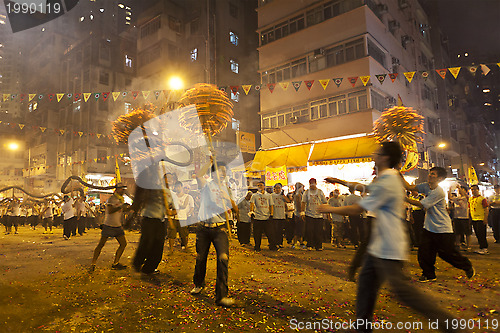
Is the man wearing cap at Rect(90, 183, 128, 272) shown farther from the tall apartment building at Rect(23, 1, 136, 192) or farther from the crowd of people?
the tall apartment building at Rect(23, 1, 136, 192)

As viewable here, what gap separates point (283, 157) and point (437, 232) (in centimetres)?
1521

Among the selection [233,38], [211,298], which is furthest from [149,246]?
[233,38]

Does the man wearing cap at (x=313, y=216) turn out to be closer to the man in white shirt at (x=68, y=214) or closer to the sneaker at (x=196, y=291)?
the sneaker at (x=196, y=291)

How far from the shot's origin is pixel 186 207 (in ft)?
35.1

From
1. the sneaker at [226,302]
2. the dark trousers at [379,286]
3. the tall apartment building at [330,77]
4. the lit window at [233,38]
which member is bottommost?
the sneaker at [226,302]

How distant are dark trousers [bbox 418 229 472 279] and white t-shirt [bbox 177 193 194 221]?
7.08 meters

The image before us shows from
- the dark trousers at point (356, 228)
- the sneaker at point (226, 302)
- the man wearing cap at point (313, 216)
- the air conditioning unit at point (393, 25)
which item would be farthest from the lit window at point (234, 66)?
the sneaker at point (226, 302)

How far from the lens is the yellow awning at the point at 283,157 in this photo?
1977 cm

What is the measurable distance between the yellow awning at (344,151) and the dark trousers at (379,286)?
14515 millimetres

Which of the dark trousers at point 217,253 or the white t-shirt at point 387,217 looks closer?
the white t-shirt at point 387,217

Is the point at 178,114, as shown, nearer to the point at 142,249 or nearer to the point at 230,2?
the point at 142,249

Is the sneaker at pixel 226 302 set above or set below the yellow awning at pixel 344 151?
below

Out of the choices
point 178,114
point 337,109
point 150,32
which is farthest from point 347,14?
point 150,32

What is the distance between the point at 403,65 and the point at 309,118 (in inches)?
382
